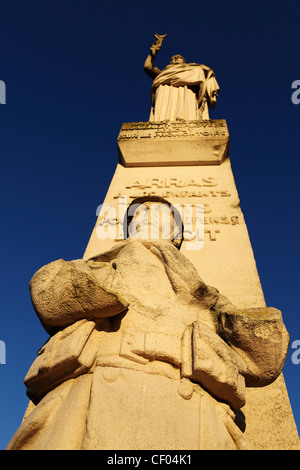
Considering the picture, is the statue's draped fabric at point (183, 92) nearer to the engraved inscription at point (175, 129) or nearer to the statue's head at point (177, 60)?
the statue's head at point (177, 60)

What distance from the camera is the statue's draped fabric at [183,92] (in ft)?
24.1

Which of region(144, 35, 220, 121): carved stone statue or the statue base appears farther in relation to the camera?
region(144, 35, 220, 121): carved stone statue

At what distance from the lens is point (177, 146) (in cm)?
599

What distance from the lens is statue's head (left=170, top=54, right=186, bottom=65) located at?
898cm

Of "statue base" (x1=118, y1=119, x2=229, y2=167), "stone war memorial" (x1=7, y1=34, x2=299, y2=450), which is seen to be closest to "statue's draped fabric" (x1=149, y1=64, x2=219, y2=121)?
"statue base" (x1=118, y1=119, x2=229, y2=167)

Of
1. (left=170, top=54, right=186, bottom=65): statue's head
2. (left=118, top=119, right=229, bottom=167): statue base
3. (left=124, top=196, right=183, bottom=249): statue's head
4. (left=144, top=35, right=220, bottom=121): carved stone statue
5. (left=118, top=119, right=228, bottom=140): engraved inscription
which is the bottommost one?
(left=124, top=196, right=183, bottom=249): statue's head

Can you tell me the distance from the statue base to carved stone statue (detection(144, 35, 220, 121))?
1.10m

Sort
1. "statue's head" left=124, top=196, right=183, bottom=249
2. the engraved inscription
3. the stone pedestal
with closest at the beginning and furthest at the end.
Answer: the stone pedestal
"statue's head" left=124, top=196, right=183, bottom=249
the engraved inscription

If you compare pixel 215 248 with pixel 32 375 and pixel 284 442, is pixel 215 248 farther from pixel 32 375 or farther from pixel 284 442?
pixel 32 375

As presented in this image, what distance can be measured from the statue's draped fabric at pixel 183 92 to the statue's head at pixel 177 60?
0.62m

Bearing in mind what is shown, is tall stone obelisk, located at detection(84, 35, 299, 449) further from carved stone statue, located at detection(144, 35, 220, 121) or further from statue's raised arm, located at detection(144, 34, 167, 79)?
statue's raised arm, located at detection(144, 34, 167, 79)

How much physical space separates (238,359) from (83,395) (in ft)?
2.99
